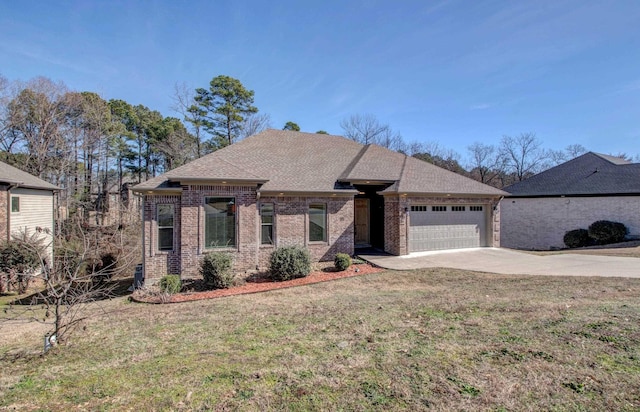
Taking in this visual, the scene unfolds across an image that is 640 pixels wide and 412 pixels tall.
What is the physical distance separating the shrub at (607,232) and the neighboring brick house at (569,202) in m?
0.56

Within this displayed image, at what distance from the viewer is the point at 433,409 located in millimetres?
3244

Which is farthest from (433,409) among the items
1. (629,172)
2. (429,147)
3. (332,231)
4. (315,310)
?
(429,147)

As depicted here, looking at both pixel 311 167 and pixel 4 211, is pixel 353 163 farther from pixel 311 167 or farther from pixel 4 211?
pixel 4 211

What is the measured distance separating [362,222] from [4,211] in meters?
16.5

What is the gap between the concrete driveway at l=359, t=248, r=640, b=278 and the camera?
10453 millimetres

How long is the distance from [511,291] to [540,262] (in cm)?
541

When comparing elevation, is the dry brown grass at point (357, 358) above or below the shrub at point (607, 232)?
below

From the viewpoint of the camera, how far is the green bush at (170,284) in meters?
9.99

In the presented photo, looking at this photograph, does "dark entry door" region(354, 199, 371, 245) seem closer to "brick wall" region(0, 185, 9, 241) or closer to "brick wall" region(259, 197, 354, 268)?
"brick wall" region(259, 197, 354, 268)

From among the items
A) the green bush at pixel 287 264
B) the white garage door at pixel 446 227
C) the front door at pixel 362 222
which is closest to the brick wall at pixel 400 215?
the white garage door at pixel 446 227

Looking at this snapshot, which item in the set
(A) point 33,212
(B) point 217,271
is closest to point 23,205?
(A) point 33,212

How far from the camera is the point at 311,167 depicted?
1472 centimetres

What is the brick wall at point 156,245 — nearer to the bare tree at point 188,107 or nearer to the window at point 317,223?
the window at point 317,223

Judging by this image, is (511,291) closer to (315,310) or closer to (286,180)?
(315,310)
